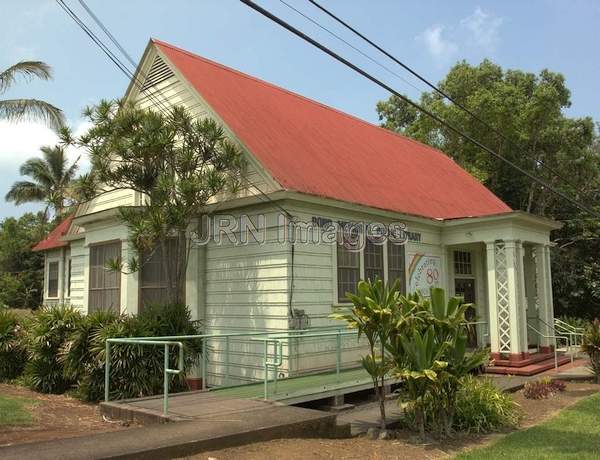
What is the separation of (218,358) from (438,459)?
6245mm

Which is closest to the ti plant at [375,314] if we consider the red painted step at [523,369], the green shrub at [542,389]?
the green shrub at [542,389]

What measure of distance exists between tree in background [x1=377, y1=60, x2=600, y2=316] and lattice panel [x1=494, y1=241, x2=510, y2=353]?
1187cm

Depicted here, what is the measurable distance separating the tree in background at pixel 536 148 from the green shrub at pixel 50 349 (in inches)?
780

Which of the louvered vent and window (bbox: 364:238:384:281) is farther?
the louvered vent

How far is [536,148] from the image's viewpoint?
29.1m

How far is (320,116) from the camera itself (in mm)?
18188

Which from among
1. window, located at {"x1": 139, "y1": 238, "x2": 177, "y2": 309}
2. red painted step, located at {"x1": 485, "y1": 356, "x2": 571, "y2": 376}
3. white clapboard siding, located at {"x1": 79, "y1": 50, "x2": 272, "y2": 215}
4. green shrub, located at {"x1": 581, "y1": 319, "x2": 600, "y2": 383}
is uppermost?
white clapboard siding, located at {"x1": 79, "y1": 50, "x2": 272, "y2": 215}

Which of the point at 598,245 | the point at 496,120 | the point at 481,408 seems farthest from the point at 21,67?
the point at 598,245

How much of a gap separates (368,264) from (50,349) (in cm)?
711

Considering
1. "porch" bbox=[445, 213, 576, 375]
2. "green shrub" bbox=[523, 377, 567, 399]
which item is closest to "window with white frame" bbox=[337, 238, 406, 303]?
"porch" bbox=[445, 213, 576, 375]

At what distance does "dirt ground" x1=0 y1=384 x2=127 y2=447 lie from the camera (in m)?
7.75

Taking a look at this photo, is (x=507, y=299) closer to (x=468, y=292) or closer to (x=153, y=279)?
(x=468, y=292)

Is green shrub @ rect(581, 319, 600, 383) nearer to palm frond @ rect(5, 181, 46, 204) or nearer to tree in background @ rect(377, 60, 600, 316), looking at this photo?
tree in background @ rect(377, 60, 600, 316)

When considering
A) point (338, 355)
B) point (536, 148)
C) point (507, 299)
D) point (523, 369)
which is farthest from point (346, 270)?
point (536, 148)
